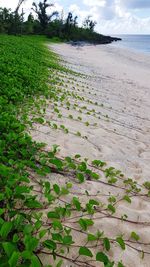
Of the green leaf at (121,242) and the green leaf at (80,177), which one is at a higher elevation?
the green leaf at (80,177)

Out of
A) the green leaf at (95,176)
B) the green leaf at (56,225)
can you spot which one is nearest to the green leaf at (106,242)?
the green leaf at (56,225)

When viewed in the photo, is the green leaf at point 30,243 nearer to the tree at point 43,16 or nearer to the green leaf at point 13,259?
the green leaf at point 13,259

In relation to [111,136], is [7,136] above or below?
above

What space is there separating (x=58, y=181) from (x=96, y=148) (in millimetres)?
1571

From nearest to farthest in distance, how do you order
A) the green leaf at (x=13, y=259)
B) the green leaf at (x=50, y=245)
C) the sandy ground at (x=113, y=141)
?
the green leaf at (x=13, y=259), the green leaf at (x=50, y=245), the sandy ground at (x=113, y=141)

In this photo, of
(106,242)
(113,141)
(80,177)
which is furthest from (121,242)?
(113,141)

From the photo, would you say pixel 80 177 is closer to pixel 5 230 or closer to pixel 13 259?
pixel 5 230

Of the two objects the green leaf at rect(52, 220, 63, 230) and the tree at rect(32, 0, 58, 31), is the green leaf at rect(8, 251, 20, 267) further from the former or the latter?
the tree at rect(32, 0, 58, 31)

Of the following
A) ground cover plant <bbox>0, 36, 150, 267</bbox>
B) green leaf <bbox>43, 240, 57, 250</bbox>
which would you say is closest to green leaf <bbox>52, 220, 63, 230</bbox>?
ground cover plant <bbox>0, 36, 150, 267</bbox>

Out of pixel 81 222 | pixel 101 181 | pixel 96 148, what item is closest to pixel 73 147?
pixel 96 148

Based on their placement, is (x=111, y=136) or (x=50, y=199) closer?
(x=50, y=199)

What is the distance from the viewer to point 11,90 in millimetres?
6773

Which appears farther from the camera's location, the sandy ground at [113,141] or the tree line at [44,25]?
the tree line at [44,25]

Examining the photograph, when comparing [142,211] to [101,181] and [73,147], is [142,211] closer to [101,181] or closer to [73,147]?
[101,181]
